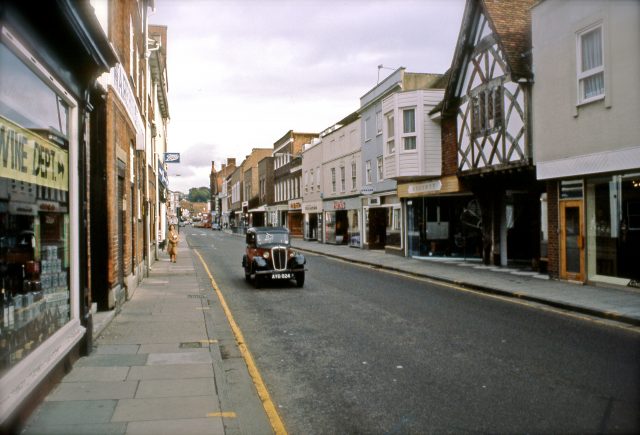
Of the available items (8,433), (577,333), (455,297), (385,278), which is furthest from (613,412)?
(385,278)

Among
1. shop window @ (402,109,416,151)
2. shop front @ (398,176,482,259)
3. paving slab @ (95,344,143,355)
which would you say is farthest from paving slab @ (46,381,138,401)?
shop window @ (402,109,416,151)

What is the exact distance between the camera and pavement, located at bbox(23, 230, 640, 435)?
4984mm

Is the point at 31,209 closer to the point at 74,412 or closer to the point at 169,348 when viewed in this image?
the point at 74,412

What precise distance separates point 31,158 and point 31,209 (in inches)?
20.9

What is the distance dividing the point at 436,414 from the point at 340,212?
3364 cm

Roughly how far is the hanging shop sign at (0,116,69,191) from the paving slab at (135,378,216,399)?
2492 mm

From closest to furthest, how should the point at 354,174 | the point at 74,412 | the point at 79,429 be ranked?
the point at 79,429
the point at 74,412
the point at 354,174

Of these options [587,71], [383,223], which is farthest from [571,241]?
[383,223]

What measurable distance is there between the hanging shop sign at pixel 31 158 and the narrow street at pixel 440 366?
3.48 metres

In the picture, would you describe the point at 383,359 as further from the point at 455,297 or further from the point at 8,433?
the point at 455,297

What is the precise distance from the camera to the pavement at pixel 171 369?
498cm

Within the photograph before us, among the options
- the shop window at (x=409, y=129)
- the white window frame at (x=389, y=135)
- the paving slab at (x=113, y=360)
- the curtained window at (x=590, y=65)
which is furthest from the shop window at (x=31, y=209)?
the white window frame at (x=389, y=135)

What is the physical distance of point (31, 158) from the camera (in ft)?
18.4

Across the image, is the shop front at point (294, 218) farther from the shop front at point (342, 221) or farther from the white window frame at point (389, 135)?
the white window frame at point (389, 135)
